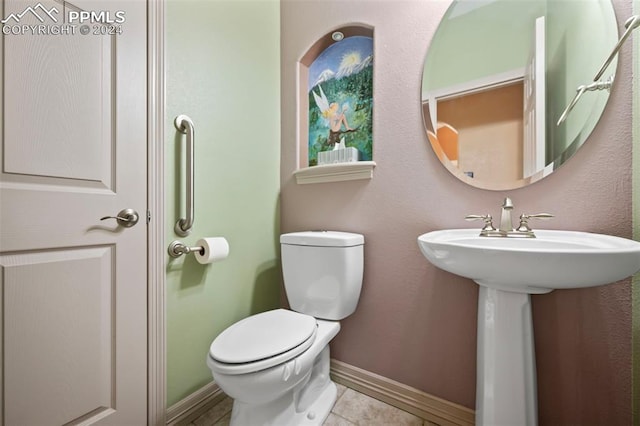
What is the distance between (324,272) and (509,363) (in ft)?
2.33

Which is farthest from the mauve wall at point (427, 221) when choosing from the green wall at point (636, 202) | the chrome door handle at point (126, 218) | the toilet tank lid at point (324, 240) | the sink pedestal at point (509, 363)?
the chrome door handle at point (126, 218)

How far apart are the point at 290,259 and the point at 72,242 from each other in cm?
80

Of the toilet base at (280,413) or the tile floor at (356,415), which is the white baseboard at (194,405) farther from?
the toilet base at (280,413)

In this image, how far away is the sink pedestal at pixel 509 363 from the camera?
749mm

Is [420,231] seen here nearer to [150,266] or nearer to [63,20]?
[150,266]

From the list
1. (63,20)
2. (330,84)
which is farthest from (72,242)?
(330,84)

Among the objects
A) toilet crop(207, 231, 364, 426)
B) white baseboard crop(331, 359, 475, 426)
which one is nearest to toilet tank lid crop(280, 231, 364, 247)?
toilet crop(207, 231, 364, 426)

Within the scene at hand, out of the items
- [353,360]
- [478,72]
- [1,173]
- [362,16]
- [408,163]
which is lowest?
[353,360]

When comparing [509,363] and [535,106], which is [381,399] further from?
[535,106]

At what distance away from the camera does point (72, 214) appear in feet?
2.70

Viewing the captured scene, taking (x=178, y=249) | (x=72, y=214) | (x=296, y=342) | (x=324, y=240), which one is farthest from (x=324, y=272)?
(x=72, y=214)

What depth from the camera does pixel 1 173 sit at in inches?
28.2

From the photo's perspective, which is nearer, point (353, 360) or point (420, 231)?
point (420, 231)

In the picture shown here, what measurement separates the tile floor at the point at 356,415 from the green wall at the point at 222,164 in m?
0.15
